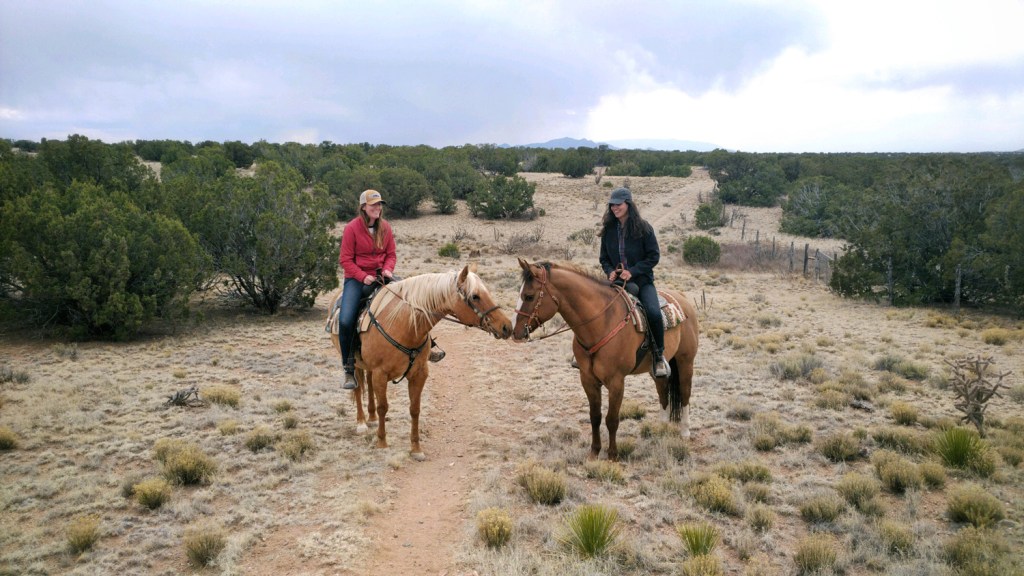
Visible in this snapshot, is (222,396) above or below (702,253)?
below

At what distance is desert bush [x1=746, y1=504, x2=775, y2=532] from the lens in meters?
4.85

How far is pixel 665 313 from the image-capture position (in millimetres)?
6547

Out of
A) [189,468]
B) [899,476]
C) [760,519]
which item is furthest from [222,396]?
[899,476]

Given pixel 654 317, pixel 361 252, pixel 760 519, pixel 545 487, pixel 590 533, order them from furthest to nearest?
pixel 361 252 < pixel 654 317 < pixel 545 487 < pixel 760 519 < pixel 590 533

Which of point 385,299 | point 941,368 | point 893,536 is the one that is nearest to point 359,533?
point 385,299

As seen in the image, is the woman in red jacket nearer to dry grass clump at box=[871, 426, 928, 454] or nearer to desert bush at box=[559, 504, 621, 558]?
desert bush at box=[559, 504, 621, 558]

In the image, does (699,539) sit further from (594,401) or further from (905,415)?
(905,415)

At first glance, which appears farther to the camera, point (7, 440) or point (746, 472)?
point (7, 440)

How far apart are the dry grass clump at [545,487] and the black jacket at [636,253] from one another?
2.42 m

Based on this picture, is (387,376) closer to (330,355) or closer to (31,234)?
(330,355)

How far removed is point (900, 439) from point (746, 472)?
7.48 feet

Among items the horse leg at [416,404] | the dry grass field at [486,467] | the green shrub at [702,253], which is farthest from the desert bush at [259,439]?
the green shrub at [702,253]

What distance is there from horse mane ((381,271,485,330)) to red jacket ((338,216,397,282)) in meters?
0.54

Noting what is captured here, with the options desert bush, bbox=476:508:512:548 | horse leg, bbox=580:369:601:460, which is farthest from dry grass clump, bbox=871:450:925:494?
desert bush, bbox=476:508:512:548
